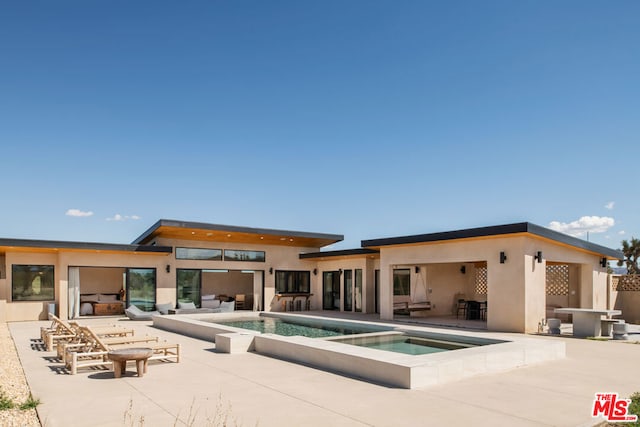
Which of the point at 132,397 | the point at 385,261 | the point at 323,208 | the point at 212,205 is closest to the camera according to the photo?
the point at 132,397

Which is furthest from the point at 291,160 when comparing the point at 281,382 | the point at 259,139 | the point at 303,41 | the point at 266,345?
the point at 281,382

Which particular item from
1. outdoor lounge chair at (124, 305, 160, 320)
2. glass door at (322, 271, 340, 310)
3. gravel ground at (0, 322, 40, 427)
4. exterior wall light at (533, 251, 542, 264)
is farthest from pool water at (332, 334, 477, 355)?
glass door at (322, 271, 340, 310)

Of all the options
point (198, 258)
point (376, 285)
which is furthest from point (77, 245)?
point (376, 285)

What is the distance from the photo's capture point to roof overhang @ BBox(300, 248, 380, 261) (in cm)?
1972

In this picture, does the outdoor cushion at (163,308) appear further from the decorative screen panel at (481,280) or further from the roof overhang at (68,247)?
the decorative screen panel at (481,280)

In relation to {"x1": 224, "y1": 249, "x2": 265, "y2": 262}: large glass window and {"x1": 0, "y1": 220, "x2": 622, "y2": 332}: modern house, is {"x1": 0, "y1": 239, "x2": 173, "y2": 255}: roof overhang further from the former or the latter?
{"x1": 224, "y1": 249, "x2": 265, "y2": 262}: large glass window

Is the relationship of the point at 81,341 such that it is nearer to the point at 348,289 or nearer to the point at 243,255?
the point at 243,255

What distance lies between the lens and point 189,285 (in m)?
21.3

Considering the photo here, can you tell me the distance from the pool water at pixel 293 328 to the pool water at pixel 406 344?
218 cm

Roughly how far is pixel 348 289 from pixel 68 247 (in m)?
11.2

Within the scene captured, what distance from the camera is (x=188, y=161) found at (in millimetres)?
23609

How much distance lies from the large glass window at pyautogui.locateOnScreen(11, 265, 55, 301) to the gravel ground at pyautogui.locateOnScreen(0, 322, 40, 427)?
24.0 feet

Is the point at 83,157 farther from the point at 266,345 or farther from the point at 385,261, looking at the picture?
the point at 266,345

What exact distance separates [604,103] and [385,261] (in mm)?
8607
